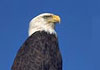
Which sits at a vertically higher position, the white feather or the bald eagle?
the white feather

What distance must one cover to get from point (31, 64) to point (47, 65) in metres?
0.37

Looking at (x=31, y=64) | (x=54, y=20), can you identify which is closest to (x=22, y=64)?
(x=31, y=64)

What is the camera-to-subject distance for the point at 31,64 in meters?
19.2

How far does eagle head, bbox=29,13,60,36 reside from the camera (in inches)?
773

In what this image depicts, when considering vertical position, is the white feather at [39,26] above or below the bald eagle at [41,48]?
above

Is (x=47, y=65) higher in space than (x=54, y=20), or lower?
lower

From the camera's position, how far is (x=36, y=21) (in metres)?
19.7

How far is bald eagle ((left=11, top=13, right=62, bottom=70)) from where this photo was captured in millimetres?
19172

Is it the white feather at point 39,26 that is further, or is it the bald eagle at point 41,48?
the white feather at point 39,26

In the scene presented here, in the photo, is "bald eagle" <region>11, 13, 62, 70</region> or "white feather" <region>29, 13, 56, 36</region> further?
"white feather" <region>29, 13, 56, 36</region>

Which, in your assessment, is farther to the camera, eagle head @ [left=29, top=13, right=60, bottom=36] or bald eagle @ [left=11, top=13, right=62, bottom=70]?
eagle head @ [left=29, top=13, right=60, bottom=36]

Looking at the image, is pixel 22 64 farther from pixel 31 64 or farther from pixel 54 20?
pixel 54 20

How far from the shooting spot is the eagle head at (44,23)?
1964cm

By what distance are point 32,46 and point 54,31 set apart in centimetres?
73
